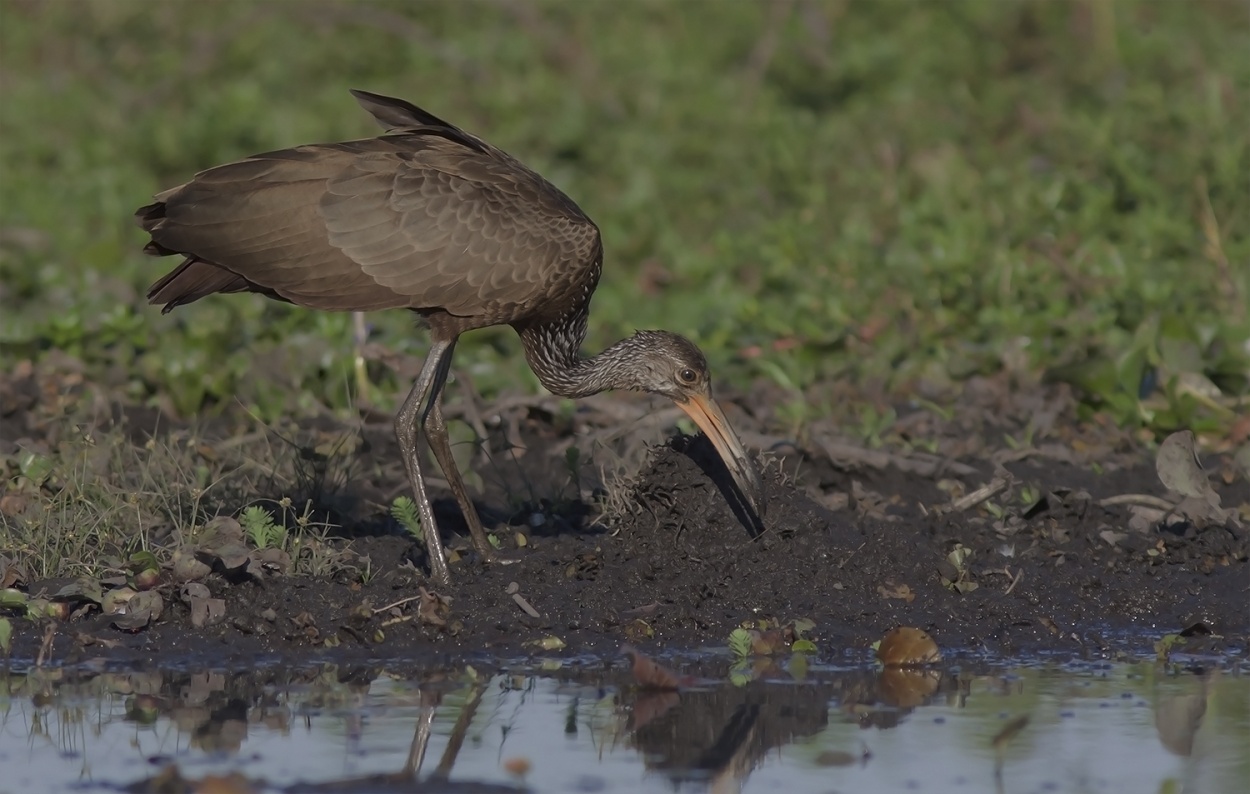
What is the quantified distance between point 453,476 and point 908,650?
6.23 ft

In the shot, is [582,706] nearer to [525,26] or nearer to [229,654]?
[229,654]

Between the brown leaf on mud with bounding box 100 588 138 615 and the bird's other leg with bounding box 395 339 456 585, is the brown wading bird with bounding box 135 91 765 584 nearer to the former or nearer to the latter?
the bird's other leg with bounding box 395 339 456 585

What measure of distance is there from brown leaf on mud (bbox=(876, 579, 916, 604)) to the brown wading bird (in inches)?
18.6

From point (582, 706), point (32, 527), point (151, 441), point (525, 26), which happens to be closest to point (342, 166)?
point (151, 441)

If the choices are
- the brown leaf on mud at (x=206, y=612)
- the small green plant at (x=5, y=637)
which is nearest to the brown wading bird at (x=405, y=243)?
the brown leaf on mud at (x=206, y=612)

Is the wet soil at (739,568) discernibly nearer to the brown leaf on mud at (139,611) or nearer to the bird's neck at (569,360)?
the brown leaf on mud at (139,611)

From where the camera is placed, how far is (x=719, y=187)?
11500 mm

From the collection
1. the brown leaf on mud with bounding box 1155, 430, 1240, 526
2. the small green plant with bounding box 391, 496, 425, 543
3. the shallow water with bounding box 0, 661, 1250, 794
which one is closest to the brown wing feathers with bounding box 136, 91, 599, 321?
the small green plant with bounding box 391, 496, 425, 543

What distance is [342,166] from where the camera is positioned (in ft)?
21.7

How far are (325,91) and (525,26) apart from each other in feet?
5.20

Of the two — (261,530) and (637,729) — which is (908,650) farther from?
(261,530)

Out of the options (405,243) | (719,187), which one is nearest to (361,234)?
(405,243)

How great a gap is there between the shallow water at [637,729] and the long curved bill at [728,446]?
719mm

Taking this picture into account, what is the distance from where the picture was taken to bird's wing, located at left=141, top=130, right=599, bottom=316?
650 cm
